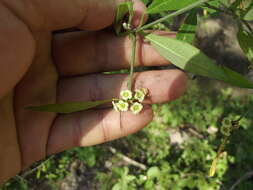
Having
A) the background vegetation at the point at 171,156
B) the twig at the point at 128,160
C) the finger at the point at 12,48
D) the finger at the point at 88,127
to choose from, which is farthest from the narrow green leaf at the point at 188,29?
the twig at the point at 128,160

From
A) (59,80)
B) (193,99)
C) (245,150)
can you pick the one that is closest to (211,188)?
(245,150)

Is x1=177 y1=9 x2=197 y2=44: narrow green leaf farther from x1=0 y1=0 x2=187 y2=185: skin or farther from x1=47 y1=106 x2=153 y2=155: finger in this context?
x1=47 y1=106 x2=153 y2=155: finger

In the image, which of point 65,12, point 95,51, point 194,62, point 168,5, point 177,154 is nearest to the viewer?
point 194,62

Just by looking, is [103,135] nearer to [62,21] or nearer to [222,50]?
[62,21]

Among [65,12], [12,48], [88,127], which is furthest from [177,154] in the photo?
[12,48]

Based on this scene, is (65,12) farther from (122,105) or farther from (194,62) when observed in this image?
(194,62)

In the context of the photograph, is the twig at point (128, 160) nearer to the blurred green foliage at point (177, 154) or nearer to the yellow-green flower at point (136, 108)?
the blurred green foliage at point (177, 154)
